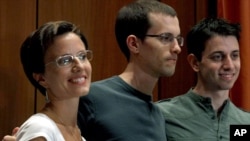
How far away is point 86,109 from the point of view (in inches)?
66.3

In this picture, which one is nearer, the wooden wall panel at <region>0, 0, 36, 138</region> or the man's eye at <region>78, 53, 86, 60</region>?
the man's eye at <region>78, 53, 86, 60</region>

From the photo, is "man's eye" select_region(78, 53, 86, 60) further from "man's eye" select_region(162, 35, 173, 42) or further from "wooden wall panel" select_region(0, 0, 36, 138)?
"wooden wall panel" select_region(0, 0, 36, 138)

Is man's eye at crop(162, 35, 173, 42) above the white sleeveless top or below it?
above

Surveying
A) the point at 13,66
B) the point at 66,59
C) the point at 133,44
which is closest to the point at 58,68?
the point at 66,59

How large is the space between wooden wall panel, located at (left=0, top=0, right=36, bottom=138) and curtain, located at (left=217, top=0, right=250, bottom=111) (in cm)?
114

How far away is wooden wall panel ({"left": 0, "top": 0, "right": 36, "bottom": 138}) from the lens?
2639 mm

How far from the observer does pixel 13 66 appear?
2.65 m

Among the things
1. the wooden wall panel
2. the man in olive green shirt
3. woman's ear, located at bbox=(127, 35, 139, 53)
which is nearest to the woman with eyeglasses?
woman's ear, located at bbox=(127, 35, 139, 53)

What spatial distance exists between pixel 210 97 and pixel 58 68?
867 mm

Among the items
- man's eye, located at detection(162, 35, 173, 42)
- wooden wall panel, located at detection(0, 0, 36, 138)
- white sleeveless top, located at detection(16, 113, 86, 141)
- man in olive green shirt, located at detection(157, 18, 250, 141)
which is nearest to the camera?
white sleeveless top, located at detection(16, 113, 86, 141)

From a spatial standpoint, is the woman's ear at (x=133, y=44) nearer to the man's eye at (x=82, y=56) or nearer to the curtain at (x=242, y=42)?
the man's eye at (x=82, y=56)

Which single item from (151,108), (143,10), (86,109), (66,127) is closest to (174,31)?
(143,10)

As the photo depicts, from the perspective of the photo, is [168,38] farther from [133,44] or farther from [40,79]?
[40,79]

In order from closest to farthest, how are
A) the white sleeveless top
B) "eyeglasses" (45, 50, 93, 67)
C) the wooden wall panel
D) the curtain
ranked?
the white sleeveless top
"eyeglasses" (45, 50, 93, 67)
the wooden wall panel
the curtain
